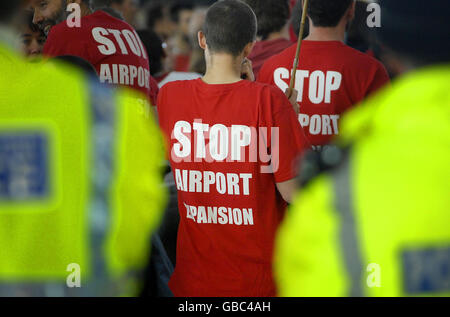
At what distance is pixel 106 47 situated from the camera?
335 cm

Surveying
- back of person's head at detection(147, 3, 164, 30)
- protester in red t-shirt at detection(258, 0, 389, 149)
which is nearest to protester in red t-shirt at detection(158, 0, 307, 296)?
protester in red t-shirt at detection(258, 0, 389, 149)

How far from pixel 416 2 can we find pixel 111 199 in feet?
2.43

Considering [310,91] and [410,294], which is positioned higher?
[310,91]

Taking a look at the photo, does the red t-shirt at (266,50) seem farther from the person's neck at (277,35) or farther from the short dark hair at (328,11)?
the short dark hair at (328,11)

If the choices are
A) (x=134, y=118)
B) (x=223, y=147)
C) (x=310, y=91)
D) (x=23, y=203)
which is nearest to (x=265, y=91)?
(x=223, y=147)

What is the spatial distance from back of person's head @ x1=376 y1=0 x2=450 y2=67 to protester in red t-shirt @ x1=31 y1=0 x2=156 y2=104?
2.32 m

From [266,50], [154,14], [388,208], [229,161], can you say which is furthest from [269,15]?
[154,14]

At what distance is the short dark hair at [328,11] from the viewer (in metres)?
3.11

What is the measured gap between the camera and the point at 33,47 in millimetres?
3369

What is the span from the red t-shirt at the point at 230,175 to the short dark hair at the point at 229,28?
0.50 ft

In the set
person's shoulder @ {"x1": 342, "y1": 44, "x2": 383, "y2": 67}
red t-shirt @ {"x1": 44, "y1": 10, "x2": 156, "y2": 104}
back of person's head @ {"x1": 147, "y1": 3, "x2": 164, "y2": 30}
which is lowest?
person's shoulder @ {"x1": 342, "y1": 44, "x2": 383, "y2": 67}

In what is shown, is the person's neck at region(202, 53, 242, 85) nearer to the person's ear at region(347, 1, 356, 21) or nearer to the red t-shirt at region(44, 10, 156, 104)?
the person's ear at region(347, 1, 356, 21)

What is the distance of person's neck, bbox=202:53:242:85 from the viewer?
2.49 meters
